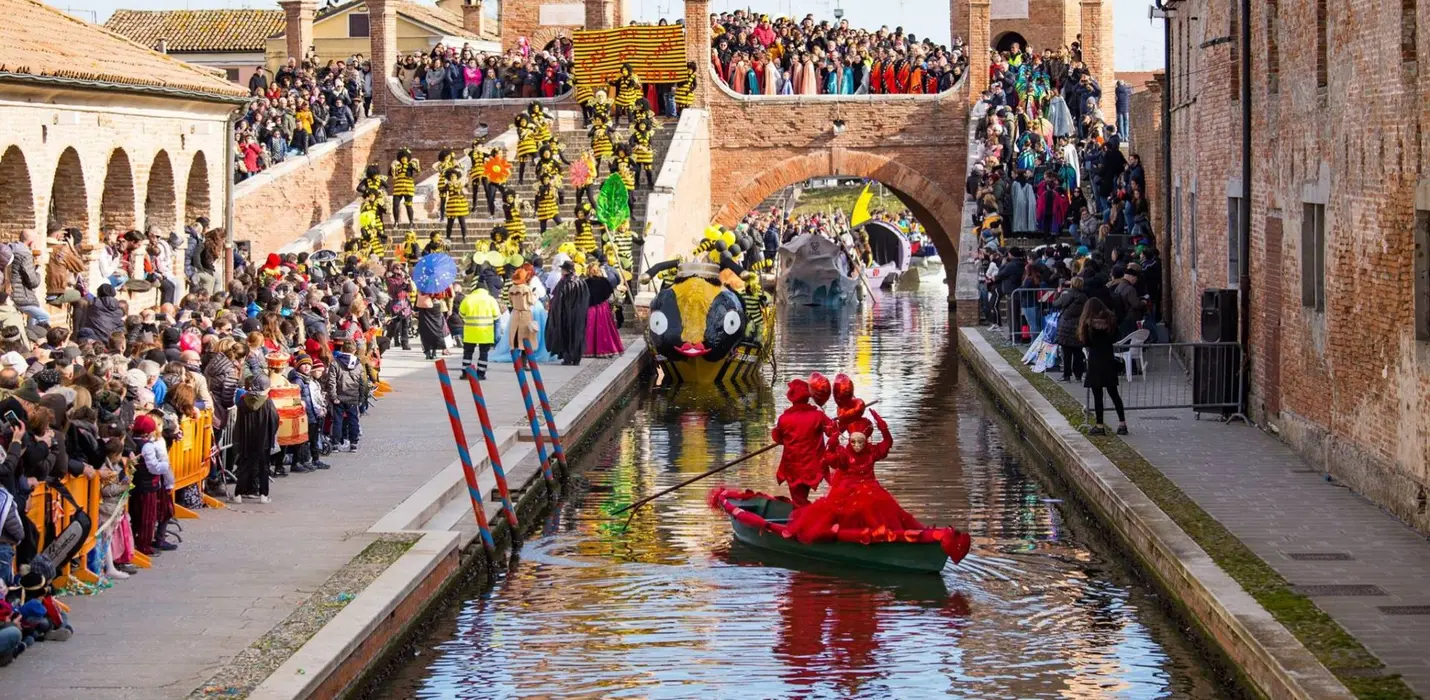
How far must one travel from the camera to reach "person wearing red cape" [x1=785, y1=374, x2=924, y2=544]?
15453 mm

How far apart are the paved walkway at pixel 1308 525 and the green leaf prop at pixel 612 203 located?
17237mm

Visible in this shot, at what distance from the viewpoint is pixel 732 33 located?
163 feet

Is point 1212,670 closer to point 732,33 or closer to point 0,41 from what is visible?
point 0,41

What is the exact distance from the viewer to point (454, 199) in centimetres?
3788

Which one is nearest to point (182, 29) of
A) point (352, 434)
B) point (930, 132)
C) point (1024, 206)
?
point (930, 132)

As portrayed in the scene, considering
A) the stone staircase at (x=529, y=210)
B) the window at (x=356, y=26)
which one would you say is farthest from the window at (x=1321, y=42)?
the window at (x=356, y=26)

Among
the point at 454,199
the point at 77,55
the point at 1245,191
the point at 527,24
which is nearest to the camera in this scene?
the point at 1245,191

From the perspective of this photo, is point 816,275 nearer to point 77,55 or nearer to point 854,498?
point 77,55

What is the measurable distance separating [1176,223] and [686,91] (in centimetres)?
1905

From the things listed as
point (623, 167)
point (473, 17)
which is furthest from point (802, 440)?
point (473, 17)

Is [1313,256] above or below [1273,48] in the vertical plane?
below

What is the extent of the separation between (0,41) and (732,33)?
26460 mm

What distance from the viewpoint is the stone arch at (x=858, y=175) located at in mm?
47781

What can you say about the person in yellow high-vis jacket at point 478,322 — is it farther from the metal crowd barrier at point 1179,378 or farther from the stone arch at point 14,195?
the metal crowd barrier at point 1179,378
